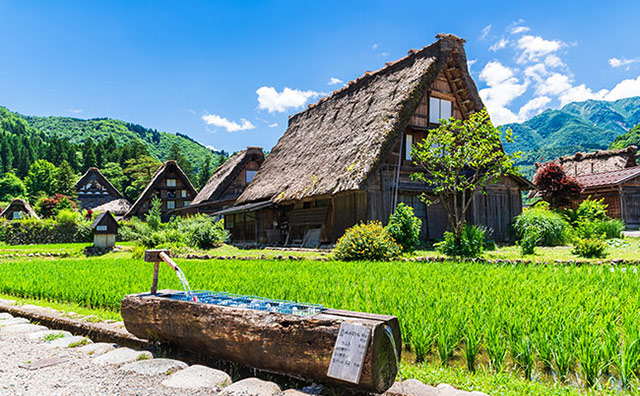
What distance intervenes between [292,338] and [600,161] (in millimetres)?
32296

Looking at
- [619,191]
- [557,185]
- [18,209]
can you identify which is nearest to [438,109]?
[557,185]

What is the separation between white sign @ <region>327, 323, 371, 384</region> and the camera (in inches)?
Answer: 84.3

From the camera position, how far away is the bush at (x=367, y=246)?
9.39 meters

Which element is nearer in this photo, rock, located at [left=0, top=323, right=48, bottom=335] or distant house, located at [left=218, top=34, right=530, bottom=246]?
rock, located at [left=0, top=323, right=48, bottom=335]

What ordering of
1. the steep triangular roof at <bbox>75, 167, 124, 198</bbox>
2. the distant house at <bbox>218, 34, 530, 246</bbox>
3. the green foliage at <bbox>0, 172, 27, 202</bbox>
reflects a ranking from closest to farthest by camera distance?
the distant house at <bbox>218, 34, 530, 246</bbox>, the steep triangular roof at <bbox>75, 167, 124, 198</bbox>, the green foliage at <bbox>0, 172, 27, 202</bbox>

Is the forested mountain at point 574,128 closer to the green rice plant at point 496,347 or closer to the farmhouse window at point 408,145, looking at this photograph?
the farmhouse window at point 408,145

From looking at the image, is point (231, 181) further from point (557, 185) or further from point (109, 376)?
point (109, 376)

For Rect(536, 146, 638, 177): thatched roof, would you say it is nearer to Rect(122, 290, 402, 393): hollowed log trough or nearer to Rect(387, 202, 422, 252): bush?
Rect(387, 202, 422, 252): bush

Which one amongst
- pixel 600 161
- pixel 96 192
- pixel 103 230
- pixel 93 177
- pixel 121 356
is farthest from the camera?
pixel 96 192

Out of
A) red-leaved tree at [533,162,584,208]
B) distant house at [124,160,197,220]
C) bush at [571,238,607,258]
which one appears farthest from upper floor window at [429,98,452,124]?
distant house at [124,160,197,220]

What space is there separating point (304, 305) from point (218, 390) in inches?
32.2

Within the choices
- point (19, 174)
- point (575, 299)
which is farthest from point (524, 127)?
point (575, 299)

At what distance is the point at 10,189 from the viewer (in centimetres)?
4850

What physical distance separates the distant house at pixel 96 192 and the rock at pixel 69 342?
125 ft
